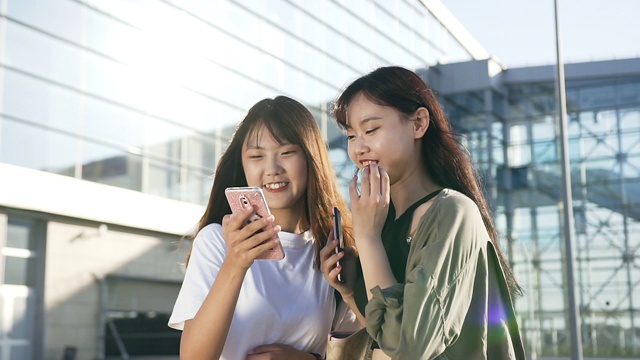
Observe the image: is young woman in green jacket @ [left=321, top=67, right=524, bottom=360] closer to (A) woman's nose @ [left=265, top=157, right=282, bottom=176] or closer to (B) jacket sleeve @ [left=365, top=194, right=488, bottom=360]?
(B) jacket sleeve @ [left=365, top=194, right=488, bottom=360]

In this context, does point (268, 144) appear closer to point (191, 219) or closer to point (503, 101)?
point (191, 219)

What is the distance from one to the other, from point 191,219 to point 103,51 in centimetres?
422

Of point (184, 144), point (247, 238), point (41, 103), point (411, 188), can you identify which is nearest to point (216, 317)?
point (247, 238)

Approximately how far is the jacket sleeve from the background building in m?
7.58

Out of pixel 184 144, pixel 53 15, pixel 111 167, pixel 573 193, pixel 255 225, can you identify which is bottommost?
pixel 255 225

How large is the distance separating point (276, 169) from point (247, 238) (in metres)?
0.47

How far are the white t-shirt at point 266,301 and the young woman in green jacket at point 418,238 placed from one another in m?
0.28

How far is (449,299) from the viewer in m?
2.15

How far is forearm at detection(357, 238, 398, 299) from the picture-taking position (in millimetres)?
2301

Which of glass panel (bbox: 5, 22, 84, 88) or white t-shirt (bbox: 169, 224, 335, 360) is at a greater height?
glass panel (bbox: 5, 22, 84, 88)

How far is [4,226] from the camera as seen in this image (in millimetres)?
16828

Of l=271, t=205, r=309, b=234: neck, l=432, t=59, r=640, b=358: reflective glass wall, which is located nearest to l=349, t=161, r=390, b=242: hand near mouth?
l=271, t=205, r=309, b=234: neck

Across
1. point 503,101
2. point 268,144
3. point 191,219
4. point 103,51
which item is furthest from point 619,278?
point 268,144

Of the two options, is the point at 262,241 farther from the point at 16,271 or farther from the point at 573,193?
the point at 573,193
